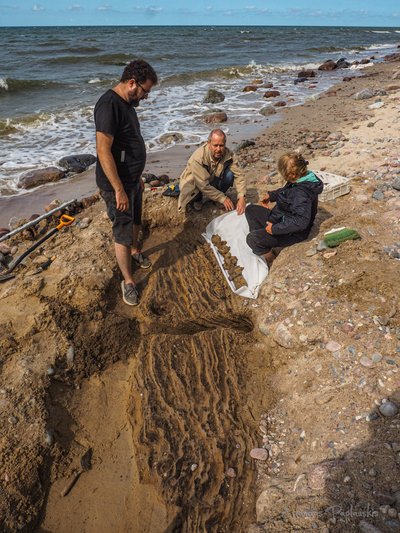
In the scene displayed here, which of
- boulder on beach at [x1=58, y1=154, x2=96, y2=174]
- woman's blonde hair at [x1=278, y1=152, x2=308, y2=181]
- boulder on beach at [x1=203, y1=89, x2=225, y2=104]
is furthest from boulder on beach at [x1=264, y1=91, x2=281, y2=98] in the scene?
woman's blonde hair at [x1=278, y1=152, x2=308, y2=181]

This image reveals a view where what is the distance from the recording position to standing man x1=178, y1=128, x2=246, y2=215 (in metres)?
4.82

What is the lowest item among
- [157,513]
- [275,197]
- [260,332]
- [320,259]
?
[157,513]

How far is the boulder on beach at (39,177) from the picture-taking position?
755cm

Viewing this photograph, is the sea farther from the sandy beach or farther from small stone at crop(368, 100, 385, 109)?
the sandy beach

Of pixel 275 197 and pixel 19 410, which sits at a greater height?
pixel 275 197

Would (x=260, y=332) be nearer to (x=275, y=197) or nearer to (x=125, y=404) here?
(x=125, y=404)

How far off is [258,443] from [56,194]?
6.19 m

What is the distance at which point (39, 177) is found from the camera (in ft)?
25.4

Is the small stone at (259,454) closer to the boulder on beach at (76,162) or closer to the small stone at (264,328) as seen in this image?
the small stone at (264,328)

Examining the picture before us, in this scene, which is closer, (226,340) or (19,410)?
(19,410)

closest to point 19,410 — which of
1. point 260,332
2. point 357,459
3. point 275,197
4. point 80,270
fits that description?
point 80,270

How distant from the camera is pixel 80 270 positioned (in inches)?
175

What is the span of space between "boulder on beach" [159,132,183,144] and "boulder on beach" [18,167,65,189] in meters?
Result: 3.10

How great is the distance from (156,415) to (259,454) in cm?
92
